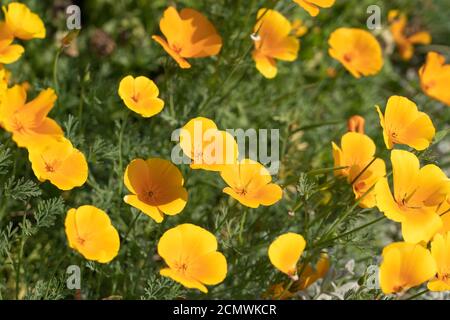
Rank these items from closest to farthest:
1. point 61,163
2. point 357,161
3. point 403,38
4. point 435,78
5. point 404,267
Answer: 1. point 404,267
2. point 61,163
3. point 357,161
4. point 435,78
5. point 403,38

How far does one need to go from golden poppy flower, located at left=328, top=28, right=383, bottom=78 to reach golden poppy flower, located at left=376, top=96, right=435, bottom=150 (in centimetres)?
60

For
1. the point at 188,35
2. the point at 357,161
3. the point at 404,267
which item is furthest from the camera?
the point at 188,35

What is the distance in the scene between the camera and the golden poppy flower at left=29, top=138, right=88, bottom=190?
5.77 ft

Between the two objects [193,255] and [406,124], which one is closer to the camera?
[193,255]

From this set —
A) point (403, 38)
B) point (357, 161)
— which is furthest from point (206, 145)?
point (403, 38)

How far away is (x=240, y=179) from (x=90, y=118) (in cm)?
80

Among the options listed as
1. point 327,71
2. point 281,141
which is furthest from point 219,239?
point 327,71

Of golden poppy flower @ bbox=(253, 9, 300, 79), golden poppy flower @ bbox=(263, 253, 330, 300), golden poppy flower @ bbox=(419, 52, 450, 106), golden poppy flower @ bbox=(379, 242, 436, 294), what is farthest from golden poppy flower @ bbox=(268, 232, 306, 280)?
golden poppy flower @ bbox=(419, 52, 450, 106)

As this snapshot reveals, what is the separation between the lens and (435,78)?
7.60 feet

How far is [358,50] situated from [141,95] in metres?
0.92

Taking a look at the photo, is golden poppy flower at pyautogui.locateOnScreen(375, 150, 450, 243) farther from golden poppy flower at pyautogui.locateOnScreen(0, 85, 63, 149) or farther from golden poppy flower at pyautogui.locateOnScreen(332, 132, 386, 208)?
golden poppy flower at pyautogui.locateOnScreen(0, 85, 63, 149)

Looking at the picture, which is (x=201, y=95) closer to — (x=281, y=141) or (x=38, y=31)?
(x=281, y=141)

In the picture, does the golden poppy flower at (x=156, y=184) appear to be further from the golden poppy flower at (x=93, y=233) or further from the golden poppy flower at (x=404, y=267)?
the golden poppy flower at (x=404, y=267)

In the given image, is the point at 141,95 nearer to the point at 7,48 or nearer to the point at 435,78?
the point at 7,48
